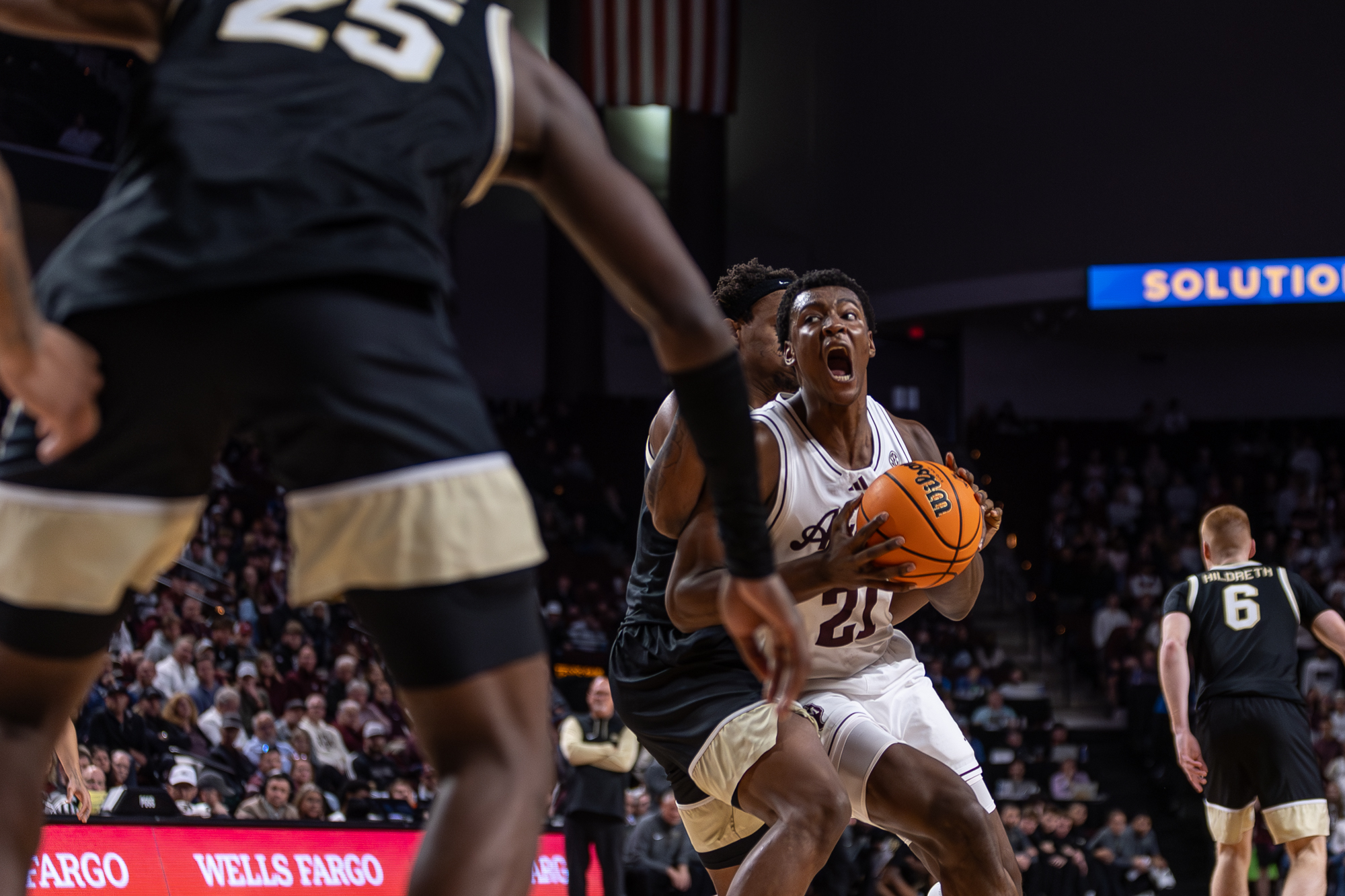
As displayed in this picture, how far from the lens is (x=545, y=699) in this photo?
5.26 ft

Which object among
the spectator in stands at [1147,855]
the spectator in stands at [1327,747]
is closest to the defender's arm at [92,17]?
the spectator in stands at [1147,855]

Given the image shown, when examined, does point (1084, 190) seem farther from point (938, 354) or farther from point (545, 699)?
point (545, 699)

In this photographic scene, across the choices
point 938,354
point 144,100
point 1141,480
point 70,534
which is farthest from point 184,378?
point 938,354

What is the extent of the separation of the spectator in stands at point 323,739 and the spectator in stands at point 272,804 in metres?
0.82

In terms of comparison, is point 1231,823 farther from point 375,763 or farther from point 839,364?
point 375,763

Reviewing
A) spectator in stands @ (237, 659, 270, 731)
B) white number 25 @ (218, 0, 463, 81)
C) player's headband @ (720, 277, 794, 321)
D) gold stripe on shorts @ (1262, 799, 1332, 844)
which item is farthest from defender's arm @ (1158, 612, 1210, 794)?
spectator in stands @ (237, 659, 270, 731)

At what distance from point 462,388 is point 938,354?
21562 mm

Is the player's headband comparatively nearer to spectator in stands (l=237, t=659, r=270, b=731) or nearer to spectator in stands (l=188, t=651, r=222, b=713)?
spectator in stands (l=237, t=659, r=270, b=731)

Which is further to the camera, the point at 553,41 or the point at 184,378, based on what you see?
the point at 553,41

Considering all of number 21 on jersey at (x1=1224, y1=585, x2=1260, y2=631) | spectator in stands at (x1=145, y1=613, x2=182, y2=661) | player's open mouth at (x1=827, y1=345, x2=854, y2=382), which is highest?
player's open mouth at (x1=827, y1=345, x2=854, y2=382)

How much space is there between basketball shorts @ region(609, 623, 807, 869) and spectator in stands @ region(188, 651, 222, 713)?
715 cm

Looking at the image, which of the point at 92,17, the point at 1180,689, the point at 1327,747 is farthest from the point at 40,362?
the point at 1327,747

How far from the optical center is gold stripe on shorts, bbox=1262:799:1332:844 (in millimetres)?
6852

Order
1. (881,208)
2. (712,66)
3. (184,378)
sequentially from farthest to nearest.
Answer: (881,208)
(712,66)
(184,378)
